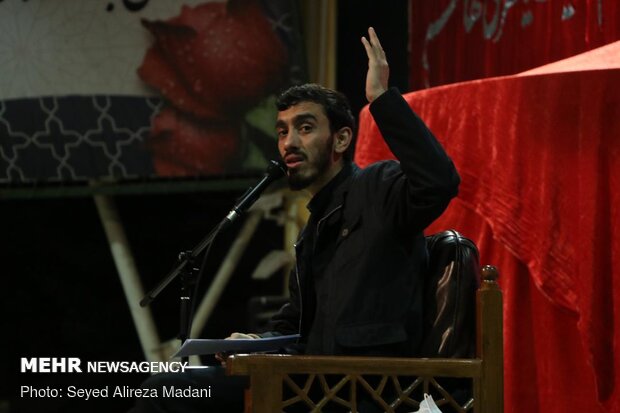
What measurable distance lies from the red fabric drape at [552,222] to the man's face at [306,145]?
66cm

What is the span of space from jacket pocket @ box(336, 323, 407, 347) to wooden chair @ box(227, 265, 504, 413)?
0.35ft

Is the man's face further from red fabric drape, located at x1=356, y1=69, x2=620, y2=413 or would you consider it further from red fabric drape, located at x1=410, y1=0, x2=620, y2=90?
red fabric drape, located at x1=410, y1=0, x2=620, y2=90

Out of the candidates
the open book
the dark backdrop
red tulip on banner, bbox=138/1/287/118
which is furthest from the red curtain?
the dark backdrop

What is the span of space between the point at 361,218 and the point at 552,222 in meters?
0.69

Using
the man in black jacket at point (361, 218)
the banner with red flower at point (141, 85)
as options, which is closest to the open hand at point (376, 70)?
the man in black jacket at point (361, 218)

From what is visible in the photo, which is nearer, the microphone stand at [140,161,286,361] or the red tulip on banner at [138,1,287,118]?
the microphone stand at [140,161,286,361]

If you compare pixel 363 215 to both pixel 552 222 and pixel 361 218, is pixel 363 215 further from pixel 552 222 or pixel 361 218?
pixel 552 222

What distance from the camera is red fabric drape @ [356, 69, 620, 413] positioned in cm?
238

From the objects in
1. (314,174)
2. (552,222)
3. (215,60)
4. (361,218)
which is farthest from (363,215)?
(215,60)

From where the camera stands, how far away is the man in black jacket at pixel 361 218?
6.07 ft

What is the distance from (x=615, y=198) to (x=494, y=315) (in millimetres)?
802

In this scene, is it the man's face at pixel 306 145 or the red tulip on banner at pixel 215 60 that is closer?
the man's face at pixel 306 145

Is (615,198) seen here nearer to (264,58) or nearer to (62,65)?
(264,58)

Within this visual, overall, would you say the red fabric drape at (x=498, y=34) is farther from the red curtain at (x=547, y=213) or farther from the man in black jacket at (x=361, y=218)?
the man in black jacket at (x=361, y=218)
